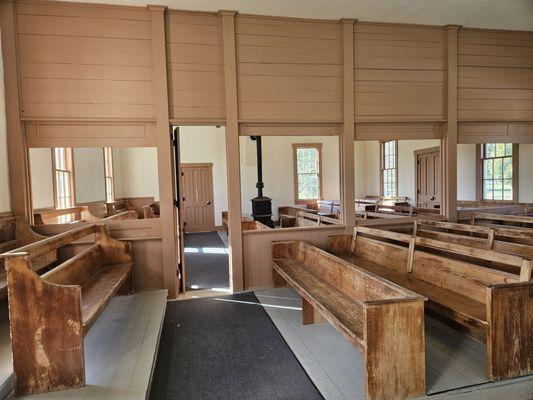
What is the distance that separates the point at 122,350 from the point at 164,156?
2.02 meters

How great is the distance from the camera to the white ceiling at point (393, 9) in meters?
3.72

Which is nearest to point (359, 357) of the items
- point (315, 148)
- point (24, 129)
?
point (24, 129)

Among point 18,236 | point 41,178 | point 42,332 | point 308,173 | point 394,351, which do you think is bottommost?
point 394,351

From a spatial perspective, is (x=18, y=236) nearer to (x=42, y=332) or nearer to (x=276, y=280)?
(x=42, y=332)

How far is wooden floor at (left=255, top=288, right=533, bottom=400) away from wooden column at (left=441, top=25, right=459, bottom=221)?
2.08 metres

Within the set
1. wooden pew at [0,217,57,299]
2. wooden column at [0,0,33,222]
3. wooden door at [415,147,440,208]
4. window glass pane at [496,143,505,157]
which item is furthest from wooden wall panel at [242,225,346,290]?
wooden door at [415,147,440,208]

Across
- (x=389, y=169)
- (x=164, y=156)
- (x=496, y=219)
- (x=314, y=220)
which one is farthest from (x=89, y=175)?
(x=389, y=169)

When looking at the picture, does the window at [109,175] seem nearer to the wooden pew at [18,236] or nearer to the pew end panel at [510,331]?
the wooden pew at [18,236]

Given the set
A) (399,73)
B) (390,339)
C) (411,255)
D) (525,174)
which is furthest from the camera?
(525,174)

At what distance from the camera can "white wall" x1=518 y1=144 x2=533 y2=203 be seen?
223 inches

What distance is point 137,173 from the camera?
9.20 m

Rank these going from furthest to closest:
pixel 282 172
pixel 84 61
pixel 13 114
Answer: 1. pixel 282 172
2. pixel 84 61
3. pixel 13 114

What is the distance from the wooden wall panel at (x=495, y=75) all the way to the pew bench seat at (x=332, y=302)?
3031 mm

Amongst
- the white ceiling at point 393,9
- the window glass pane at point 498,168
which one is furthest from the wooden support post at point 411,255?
the window glass pane at point 498,168
